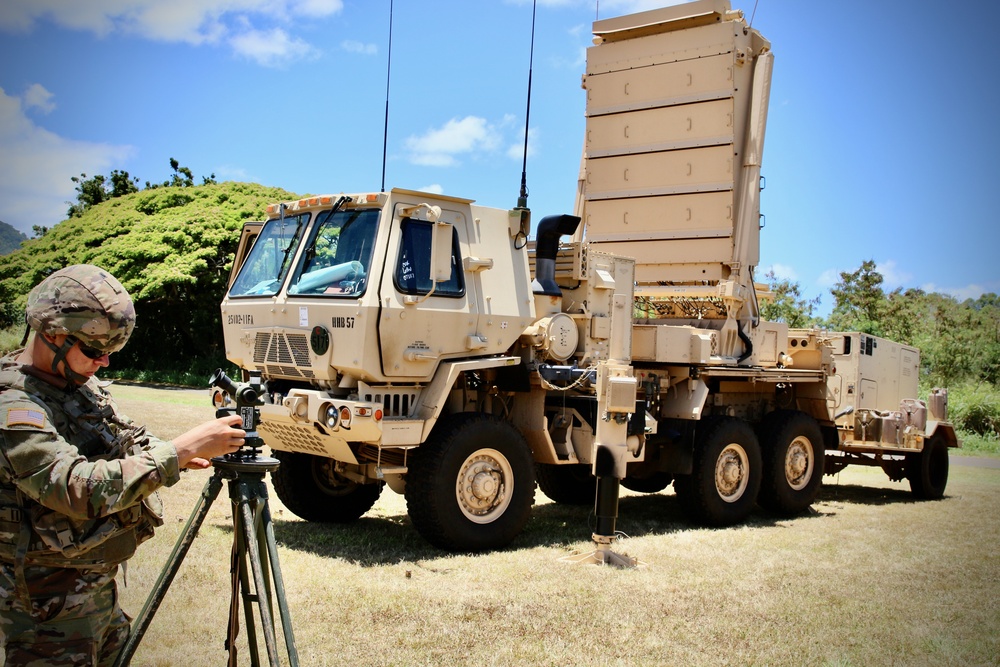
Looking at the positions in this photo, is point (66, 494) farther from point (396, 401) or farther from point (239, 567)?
point (396, 401)

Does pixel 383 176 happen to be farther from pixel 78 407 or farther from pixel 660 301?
pixel 78 407

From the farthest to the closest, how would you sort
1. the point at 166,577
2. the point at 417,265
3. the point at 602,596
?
the point at 417,265, the point at 602,596, the point at 166,577

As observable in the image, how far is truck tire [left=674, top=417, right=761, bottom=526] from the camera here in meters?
9.50

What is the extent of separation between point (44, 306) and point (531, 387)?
5625 mm

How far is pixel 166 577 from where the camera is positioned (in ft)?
11.7

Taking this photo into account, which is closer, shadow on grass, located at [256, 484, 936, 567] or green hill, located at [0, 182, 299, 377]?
shadow on grass, located at [256, 484, 936, 567]

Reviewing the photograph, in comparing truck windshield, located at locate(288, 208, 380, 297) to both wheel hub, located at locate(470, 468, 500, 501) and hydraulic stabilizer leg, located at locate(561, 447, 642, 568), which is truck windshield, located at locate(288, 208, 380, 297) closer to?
wheel hub, located at locate(470, 468, 500, 501)

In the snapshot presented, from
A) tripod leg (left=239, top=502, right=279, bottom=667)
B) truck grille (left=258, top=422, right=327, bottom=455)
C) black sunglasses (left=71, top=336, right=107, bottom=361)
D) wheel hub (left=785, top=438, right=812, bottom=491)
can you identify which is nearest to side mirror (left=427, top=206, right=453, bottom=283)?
truck grille (left=258, top=422, right=327, bottom=455)

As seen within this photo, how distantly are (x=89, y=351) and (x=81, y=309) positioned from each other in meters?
0.17

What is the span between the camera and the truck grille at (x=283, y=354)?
292 inches

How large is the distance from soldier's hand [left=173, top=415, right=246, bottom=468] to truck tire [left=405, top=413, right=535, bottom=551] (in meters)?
4.12

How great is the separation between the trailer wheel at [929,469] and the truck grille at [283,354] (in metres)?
8.80

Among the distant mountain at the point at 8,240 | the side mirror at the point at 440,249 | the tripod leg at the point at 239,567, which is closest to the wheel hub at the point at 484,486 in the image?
the side mirror at the point at 440,249

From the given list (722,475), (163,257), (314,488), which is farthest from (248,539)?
(163,257)
